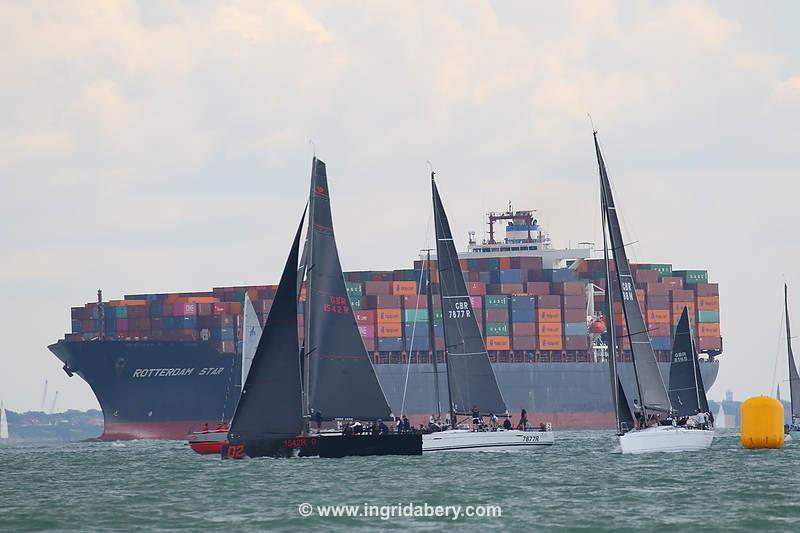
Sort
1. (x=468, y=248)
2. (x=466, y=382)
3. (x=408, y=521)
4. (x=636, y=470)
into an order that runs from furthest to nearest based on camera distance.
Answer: (x=468, y=248)
(x=466, y=382)
(x=636, y=470)
(x=408, y=521)

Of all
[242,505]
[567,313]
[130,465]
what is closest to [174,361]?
[567,313]

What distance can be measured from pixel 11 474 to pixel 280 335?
12.6 m

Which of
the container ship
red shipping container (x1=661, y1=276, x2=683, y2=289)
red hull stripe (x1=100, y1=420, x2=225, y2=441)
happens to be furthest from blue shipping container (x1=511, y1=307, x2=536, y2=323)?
red hull stripe (x1=100, y1=420, x2=225, y2=441)

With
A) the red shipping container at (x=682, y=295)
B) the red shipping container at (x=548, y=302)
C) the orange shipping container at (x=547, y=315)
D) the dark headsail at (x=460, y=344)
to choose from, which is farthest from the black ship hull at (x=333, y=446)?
the red shipping container at (x=682, y=295)

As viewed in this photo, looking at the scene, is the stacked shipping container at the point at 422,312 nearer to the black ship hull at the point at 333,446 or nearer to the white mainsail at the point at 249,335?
the white mainsail at the point at 249,335

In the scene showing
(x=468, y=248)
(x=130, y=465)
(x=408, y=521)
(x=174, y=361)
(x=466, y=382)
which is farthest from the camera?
(x=468, y=248)

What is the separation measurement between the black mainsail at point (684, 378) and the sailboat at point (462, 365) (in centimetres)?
1175

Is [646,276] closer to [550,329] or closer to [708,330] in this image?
[708,330]

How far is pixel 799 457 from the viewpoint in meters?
55.6

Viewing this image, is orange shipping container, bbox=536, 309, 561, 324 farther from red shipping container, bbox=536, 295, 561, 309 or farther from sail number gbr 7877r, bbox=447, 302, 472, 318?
sail number gbr 7877r, bbox=447, 302, 472, 318

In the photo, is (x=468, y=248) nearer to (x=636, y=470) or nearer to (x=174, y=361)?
(x=174, y=361)

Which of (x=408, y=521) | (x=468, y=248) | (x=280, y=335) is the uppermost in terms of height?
(x=468, y=248)

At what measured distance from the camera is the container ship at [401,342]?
104m

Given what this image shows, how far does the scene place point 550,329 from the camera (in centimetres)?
10994
